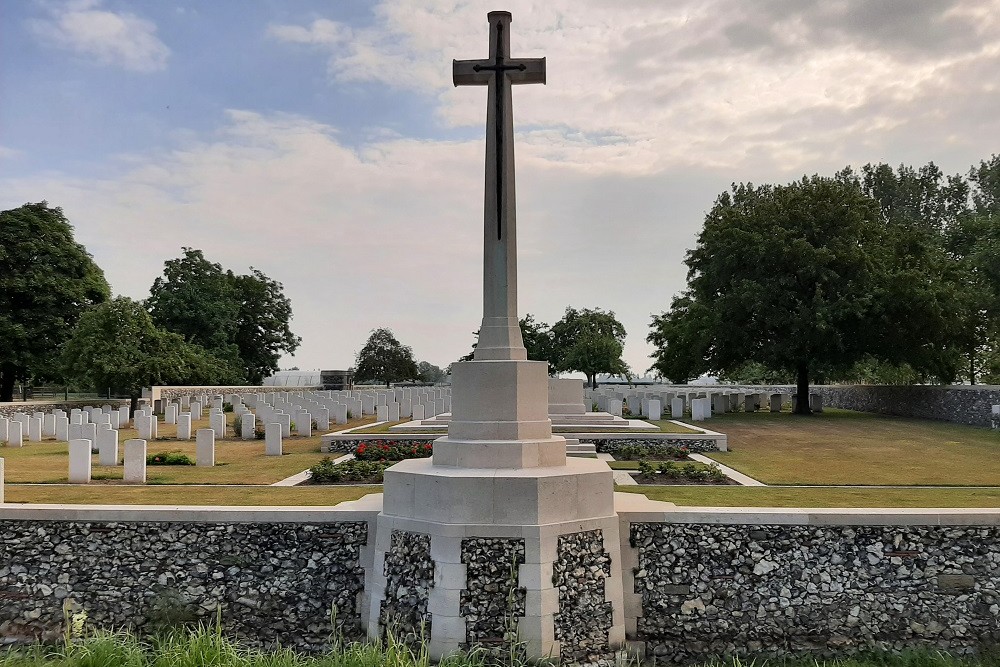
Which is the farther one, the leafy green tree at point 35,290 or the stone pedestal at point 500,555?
the leafy green tree at point 35,290

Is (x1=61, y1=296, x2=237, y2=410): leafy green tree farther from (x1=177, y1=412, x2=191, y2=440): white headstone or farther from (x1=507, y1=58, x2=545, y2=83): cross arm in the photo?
(x1=507, y1=58, x2=545, y2=83): cross arm

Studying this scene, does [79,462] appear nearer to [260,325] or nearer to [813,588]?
[813,588]

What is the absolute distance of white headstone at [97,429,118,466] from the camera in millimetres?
13453

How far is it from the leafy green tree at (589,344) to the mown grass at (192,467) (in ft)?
71.4

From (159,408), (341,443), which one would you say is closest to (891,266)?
(341,443)

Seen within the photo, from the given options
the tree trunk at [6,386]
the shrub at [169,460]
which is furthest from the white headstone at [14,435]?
the tree trunk at [6,386]

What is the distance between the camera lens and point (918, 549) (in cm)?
692

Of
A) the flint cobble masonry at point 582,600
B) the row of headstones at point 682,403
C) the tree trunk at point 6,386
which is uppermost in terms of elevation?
the tree trunk at point 6,386

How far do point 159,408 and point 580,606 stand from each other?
28272 millimetres

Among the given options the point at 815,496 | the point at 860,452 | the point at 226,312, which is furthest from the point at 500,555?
the point at 226,312

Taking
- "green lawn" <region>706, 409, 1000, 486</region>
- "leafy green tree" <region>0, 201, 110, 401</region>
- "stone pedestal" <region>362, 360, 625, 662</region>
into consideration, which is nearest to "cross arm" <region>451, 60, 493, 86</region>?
"stone pedestal" <region>362, 360, 625, 662</region>

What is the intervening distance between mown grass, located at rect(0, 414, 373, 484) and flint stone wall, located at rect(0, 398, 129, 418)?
5.79 m

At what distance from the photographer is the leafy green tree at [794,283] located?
2466cm

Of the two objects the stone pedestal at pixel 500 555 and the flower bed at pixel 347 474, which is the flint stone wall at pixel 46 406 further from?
the stone pedestal at pixel 500 555
